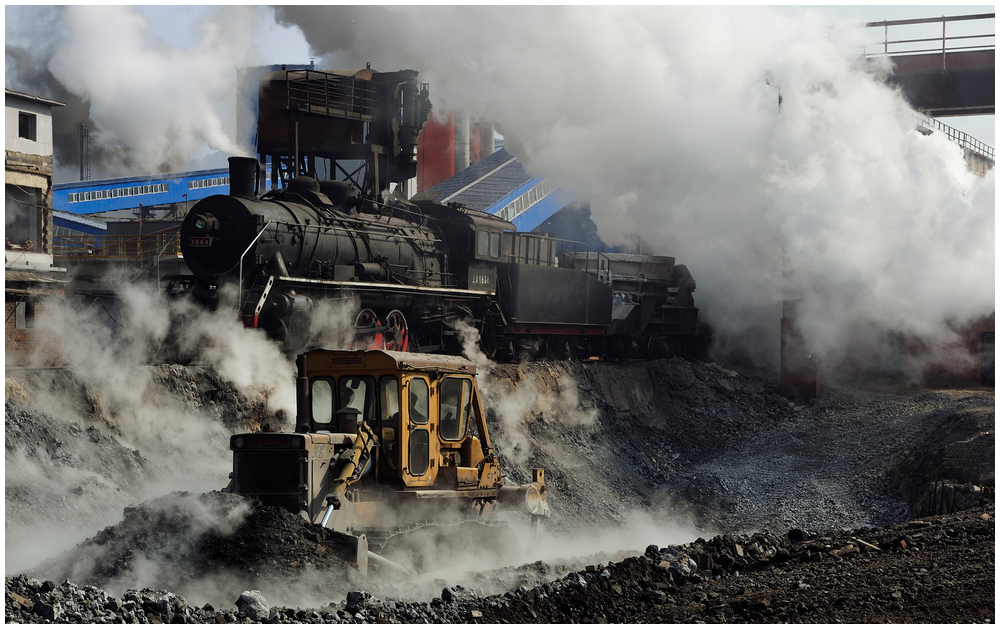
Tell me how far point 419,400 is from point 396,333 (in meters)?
8.68

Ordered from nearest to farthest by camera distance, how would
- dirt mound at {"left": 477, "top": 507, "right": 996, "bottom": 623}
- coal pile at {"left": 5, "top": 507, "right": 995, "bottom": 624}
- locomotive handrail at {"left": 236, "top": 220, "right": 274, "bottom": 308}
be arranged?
coal pile at {"left": 5, "top": 507, "right": 995, "bottom": 624} < dirt mound at {"left": 477, "top": 507, "right": 996, "bottom": 623} < locomotive handrail at {"left": 236, "top": 220, "right": 274, "bottom": 308}

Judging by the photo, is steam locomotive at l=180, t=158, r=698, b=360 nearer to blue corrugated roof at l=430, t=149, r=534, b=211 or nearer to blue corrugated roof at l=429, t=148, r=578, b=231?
blue corrugated roof at l=429, t=148, r=578, b=231

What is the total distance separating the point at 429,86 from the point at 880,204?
436 inches

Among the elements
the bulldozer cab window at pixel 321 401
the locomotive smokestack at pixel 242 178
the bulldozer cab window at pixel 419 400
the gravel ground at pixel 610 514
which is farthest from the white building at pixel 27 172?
the bulldozer cab window at pixel 419 400

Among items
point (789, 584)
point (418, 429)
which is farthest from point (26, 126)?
point (789, 584)

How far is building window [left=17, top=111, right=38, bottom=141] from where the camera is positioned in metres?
22.2

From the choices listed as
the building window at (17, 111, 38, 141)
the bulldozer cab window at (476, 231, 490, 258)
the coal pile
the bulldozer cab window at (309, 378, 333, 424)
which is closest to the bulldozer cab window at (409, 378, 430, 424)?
the bulldozer cab window at (309, 378, 333, 424)

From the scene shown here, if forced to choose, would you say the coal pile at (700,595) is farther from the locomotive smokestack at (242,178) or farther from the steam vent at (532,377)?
the locomotive smokestack at (242,178)

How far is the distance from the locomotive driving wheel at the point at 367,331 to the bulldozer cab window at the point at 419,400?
742 centimetres

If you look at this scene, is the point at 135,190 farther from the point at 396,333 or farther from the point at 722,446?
the point at 722,446

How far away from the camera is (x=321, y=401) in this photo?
9305mm

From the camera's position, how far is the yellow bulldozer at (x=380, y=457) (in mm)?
8469

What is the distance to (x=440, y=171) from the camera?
5056 cm

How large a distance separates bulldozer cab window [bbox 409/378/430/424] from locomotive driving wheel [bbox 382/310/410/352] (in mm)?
8116
